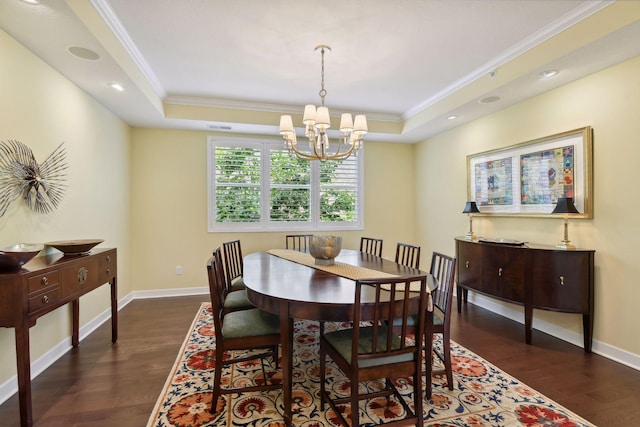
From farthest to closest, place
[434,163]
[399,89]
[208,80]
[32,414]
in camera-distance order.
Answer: [434,163], [399,89], [208,80], [32,414]

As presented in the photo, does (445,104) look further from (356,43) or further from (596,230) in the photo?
(596,230)

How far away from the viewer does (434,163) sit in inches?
201

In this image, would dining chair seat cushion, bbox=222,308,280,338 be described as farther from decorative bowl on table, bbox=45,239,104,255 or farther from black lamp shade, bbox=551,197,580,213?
black lamp shade, bbox=551,197,580,213

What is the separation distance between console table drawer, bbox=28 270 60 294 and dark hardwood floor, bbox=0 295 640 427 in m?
0.79

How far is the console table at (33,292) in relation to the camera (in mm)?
1770

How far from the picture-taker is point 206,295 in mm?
4656

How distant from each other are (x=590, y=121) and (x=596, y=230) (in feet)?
3.30

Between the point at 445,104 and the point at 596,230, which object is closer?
the point at 596,230

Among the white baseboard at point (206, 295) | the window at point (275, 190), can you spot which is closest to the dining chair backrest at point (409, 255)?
the white baseboard at point (206, 295)

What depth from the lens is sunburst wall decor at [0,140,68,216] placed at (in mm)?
2182

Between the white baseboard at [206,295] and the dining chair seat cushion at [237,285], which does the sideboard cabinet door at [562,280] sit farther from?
the dining chair seat cushion at [237,285]

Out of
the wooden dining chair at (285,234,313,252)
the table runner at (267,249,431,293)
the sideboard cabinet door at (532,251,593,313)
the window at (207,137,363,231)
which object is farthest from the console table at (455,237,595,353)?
the window at (207,137,363,231)

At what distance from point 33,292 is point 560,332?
4.39 meters

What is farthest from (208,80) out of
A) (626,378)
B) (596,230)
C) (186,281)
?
(626,378)
